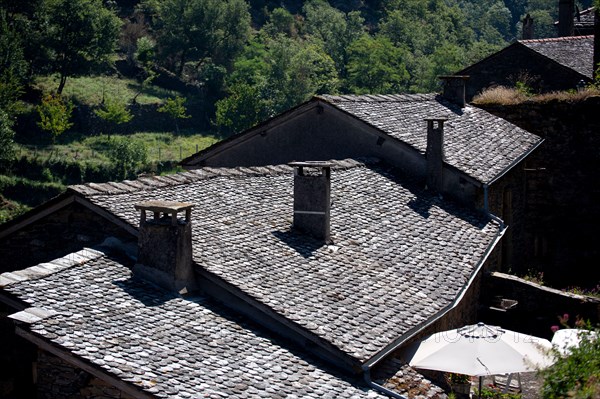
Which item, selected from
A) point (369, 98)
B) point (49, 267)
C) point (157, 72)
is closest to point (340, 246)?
point (49, 267)

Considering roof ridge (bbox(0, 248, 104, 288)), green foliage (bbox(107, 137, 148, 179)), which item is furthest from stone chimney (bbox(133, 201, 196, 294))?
green foliage (bbox(107, 137, 148, 179))

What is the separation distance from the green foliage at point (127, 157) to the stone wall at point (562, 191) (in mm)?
28879

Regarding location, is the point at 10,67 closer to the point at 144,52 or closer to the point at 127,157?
the point at 127,157

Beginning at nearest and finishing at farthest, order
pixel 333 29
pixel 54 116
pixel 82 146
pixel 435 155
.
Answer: pixel 435 155, pixel 54 116, pixel 82 146, pixel 333 29

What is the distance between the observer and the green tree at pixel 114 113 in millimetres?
55562

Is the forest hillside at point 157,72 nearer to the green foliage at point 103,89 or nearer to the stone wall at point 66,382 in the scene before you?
the green foliage at point 103,89

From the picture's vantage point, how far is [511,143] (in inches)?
892

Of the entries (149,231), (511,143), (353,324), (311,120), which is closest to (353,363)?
(353,324)

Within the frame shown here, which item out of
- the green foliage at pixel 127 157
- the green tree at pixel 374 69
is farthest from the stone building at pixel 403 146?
the green tree at pixel 374 69

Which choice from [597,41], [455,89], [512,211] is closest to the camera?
[512,211]

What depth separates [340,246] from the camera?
15.5 meters

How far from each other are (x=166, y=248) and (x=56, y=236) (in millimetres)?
2555

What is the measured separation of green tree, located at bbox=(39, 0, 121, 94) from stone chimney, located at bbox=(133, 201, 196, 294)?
4819 cm

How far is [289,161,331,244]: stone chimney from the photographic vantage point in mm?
15383
